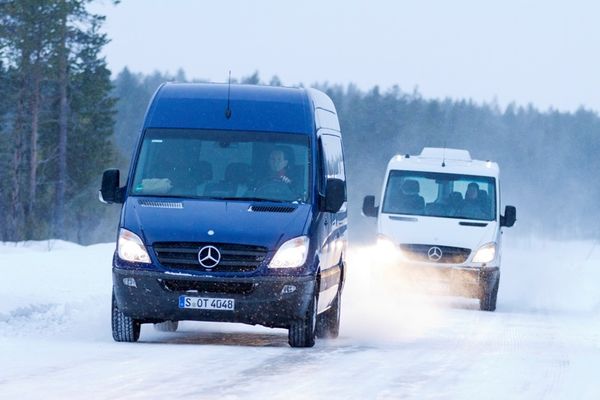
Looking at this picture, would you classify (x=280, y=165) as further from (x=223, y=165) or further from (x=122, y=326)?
(x=122, y=326)

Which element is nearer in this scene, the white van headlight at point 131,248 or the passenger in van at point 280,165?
the white van headlight at point 131,248

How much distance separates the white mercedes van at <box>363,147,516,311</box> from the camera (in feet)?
78.4

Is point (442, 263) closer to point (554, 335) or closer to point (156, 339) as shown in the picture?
point (554, 335)

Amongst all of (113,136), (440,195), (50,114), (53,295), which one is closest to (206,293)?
(53,295)

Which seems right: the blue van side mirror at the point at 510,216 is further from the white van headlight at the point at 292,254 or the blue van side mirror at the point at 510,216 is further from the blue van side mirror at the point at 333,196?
the white van headlight at the point at 292,254

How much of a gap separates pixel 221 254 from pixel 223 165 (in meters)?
1.35

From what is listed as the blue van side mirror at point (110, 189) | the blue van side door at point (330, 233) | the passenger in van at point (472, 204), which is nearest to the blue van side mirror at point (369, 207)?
the passenger in van at point (472, 204)

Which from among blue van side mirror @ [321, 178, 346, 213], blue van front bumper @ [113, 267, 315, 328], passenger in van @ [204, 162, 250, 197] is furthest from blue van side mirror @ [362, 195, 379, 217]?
blue van front bumper @ [113, 267, 315, 328]

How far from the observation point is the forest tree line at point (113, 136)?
210ft

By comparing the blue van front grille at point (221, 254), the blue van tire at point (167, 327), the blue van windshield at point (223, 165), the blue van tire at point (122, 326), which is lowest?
the blue van tire at point (167, 327)

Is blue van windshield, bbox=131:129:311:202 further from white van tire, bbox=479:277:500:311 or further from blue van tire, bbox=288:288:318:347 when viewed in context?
white van tire, bbox=479:277:500:311

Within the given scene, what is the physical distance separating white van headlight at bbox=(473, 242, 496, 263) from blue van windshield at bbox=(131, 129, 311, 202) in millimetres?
9326

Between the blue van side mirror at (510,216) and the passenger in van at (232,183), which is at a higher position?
the passenger in van at (232,183)

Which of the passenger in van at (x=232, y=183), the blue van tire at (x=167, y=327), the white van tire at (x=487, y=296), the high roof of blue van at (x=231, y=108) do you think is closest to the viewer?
the passenger in van at (x=232, y=183)
